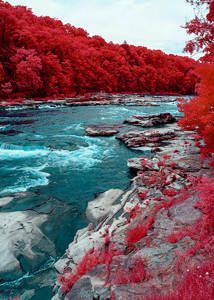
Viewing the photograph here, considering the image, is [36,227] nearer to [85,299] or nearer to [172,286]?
[85,299]

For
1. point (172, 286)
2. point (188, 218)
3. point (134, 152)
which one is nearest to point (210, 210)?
point (188, 218)

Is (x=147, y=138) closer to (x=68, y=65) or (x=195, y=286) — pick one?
(x=195, y=286)

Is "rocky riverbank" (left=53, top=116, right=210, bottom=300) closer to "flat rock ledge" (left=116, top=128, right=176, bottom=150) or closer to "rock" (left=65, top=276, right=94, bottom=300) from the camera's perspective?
"rock" (left=65, top=276, right=94, bottom=300)

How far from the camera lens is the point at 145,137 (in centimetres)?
2275

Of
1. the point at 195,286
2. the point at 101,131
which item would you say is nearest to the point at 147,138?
the point at 101,131

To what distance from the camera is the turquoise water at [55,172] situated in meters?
11.8

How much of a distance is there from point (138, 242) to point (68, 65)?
183 feet

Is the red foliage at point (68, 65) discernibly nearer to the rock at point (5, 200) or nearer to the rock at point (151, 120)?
the rock at point (151, 120)

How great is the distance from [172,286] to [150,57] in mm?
84652

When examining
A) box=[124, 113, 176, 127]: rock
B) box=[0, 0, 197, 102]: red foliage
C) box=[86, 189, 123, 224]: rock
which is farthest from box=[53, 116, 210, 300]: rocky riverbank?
box=[0, 0, 197, 102]: red foliage

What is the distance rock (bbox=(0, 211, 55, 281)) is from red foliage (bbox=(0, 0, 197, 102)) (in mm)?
32069

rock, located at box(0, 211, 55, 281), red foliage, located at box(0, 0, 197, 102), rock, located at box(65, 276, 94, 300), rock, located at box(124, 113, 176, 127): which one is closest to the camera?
rock, located at box(65, 276, 94, 300)

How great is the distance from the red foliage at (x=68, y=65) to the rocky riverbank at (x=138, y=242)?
93.0 feet

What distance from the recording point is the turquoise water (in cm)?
1177
